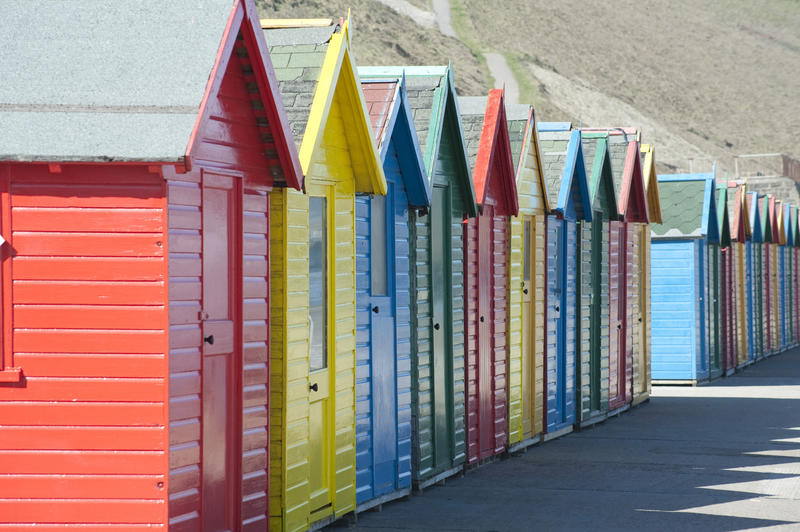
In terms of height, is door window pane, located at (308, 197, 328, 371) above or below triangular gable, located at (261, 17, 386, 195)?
below

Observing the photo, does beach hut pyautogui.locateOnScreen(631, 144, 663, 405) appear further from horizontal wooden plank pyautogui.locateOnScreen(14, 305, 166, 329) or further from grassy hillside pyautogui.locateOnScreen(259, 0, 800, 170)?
grassy hillside pyautogui.locateOnScreen(259, 0, 800, 170)

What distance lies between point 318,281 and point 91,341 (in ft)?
9.30

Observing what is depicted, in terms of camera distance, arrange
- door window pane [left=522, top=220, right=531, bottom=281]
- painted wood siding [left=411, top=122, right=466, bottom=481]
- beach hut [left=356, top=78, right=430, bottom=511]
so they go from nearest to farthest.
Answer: beach hut [left=356, top=78, right=430, bottom=511] < painted wood siding [left=411, top=122, right=466, bottom=481] < door window pane [left=522, top=220, right=531, bottom=281]

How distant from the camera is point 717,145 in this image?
11075 cm

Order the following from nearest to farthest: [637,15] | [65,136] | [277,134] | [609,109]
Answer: [65,136] < [277,134] < [609,109] < [637,15]

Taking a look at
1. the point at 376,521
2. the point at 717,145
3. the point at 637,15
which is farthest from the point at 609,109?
the point at 376,521

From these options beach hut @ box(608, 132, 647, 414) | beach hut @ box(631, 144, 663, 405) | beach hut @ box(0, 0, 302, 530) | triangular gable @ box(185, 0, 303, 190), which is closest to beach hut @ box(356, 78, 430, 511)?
triangular gable @ box(185, 0, 303, 190)

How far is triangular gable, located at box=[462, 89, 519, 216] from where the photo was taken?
13094 millimetres

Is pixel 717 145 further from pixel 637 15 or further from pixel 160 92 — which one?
pixel 160 92

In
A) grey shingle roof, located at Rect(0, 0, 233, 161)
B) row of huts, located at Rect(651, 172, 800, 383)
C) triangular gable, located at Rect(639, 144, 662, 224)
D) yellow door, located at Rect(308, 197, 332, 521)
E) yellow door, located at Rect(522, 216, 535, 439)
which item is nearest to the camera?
grey shingle roof, located at Rect(0, 0, 233, 161)

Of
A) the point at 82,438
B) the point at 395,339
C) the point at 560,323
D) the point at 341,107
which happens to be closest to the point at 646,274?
the point at 560,323

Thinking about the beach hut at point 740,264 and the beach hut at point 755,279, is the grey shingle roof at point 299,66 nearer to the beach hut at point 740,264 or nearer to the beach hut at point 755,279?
the beach hut at point 740,264

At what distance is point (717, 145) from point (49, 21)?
4226 inches

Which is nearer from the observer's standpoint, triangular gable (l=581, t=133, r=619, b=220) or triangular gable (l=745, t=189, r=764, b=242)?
triangular gable (l=581, t=133, r=619, b=220)
